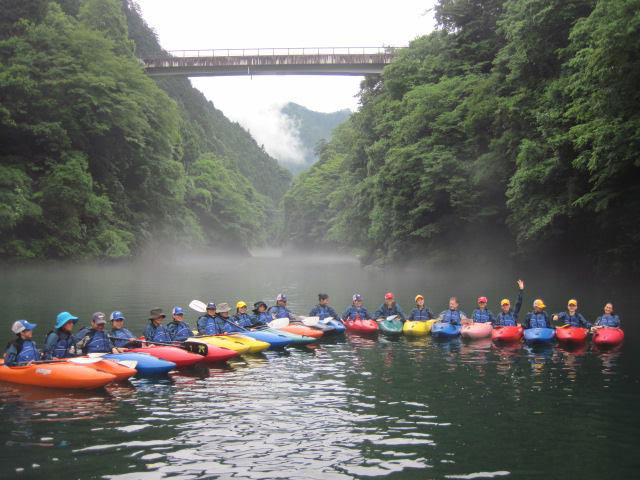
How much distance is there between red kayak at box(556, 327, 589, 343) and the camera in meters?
16.3

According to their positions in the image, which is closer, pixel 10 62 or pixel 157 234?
pixel 10 62

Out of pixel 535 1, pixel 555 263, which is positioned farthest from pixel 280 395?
pixel 555 263

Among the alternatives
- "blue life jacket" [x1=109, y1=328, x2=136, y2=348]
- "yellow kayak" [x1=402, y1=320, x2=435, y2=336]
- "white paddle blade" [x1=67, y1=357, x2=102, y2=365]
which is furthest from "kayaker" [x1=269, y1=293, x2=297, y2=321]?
"white paddle blade" [x1=67, y1=357, x2=102, y2=365]

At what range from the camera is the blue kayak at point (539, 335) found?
1638 centimetres

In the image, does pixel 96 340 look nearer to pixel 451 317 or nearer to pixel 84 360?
pixel 84 360

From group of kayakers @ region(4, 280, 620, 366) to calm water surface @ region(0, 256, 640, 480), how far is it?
2.79 feet

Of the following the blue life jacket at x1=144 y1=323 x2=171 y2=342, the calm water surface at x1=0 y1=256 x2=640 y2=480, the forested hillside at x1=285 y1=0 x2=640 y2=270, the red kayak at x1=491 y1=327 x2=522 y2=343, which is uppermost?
the forested hillside at x1=285 y1=0 x2=640 y2=270

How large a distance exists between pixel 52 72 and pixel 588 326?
3523cm

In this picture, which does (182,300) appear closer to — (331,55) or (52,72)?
(52,72)

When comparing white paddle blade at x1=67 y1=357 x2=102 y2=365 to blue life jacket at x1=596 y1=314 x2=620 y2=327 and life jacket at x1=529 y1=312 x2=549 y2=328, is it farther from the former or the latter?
blue life jacket at x1=596 y1=314 x2=620 y2=327

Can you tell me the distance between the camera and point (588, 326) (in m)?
17.0

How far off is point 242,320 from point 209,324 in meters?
1.55

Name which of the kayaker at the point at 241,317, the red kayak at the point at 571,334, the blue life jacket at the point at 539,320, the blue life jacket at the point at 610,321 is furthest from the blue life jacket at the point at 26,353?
the blue life jacket at the point at 610,321

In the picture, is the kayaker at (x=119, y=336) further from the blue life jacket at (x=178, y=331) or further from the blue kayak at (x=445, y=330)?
the blue kayak at (x=445, y=330)
